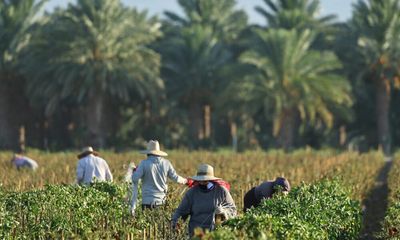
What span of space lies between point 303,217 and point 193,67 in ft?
117

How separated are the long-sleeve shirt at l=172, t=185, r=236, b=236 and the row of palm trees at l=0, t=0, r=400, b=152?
3145cm

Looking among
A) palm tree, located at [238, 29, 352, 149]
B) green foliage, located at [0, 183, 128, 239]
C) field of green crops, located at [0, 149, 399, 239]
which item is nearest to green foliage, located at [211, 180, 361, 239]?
field of green crops, located at [0, 149, 399, 239]

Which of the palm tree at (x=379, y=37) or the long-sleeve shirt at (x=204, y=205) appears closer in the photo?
the long-sleeve shirt at (x=204, y=205)

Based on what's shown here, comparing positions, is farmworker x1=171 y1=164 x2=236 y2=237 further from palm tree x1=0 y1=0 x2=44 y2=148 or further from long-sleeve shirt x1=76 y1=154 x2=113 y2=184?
palm tree x1=0 y1=0 x2=44 y2=148

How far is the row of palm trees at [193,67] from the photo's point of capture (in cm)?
4162

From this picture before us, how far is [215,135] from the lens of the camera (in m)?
57.7

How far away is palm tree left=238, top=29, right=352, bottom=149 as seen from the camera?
41.5 meters

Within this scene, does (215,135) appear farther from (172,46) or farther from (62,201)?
(62,201)

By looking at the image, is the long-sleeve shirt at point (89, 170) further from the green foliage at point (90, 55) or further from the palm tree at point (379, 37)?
the palm tree at point (379, 37)

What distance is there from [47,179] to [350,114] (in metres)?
29.8

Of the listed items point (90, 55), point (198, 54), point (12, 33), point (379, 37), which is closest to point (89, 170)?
point (90, 55)

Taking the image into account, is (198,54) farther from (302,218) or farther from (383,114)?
(302,218)

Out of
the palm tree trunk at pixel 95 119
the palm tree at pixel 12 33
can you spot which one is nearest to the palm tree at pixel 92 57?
the palm tree trunk at pixel 95 119

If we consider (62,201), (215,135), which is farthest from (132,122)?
(62,201)
